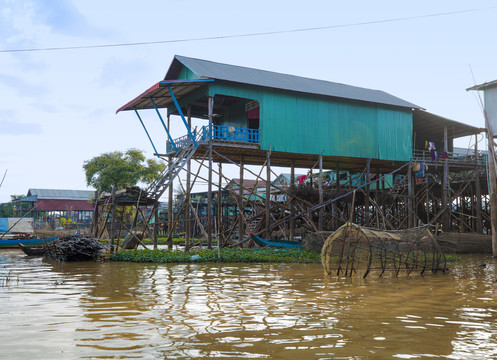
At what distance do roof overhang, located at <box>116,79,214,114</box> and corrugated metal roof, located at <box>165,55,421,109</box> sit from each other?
624mm

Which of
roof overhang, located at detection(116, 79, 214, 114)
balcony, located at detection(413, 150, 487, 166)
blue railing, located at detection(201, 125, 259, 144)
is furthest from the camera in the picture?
balcony, located at detection(413, 150, 487, 166)

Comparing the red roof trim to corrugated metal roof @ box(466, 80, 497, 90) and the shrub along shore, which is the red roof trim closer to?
the shrub along shore

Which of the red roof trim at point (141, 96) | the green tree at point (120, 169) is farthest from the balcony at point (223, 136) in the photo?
the green tree at point (120, 169)

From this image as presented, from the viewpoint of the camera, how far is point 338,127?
73.4 feet

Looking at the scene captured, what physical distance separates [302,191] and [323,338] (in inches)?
651

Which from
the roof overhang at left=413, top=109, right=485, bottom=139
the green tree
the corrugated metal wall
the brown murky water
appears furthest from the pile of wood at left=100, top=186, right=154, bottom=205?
the green tree

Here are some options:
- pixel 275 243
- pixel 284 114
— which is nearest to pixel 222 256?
pixel 275 243

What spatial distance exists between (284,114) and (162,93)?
5312 mm

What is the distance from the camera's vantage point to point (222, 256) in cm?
1725

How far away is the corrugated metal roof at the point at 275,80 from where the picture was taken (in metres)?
20.0

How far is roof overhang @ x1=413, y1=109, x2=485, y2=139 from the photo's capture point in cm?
2462

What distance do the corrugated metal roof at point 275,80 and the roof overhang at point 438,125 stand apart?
98cm

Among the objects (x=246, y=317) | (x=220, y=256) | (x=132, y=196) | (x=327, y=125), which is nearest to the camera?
(x=246, y=317)

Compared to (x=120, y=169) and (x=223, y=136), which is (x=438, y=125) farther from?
(x=120, y=169)
